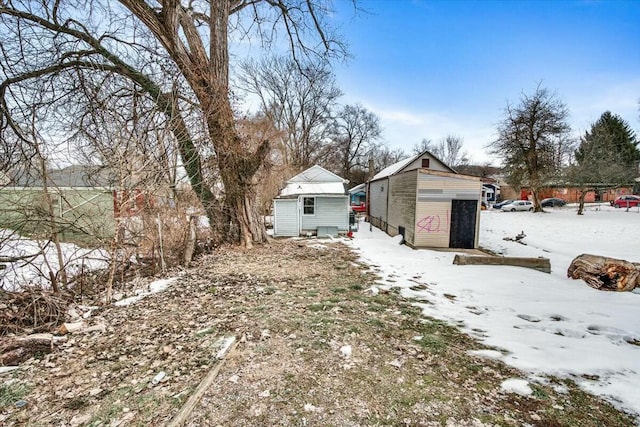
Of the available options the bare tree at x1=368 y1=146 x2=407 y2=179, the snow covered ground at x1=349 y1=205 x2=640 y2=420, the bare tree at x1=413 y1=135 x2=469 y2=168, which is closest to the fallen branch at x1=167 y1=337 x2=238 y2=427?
the snow covered ground at x1=349 y1=205 x2=640 y2=420

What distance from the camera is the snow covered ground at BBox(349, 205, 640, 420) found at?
287 centimetres

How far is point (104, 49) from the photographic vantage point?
7.42 meters

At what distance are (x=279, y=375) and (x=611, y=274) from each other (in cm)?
739

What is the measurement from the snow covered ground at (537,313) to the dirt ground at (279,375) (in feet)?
1.14

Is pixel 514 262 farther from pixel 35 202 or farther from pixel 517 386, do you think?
pixel 35 202

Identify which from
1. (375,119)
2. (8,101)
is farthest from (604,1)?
(375,119)

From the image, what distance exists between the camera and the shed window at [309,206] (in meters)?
14.8

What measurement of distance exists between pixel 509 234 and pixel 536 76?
15.0m

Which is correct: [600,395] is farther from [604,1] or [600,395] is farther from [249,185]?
[604,1]

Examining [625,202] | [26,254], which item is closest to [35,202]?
[26,254]

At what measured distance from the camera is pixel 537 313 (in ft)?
14.8

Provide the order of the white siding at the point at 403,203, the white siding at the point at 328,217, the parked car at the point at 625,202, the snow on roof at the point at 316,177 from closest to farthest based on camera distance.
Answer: the white siding at the point at 403,203 < the white siding at the point at 328,217 < the snow on roof at the point at 316,177 < the parked car at the point at 625,202

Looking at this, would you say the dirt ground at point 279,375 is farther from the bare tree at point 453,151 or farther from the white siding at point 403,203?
the bare tree at point 453,151

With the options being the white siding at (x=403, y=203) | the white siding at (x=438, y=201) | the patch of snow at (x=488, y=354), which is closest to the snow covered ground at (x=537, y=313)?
the patch of snow at (x=488, y=354)
